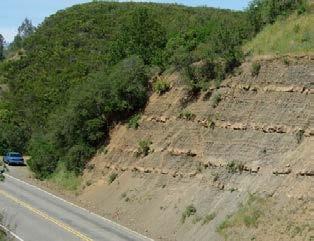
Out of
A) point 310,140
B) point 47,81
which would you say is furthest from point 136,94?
point 47,81

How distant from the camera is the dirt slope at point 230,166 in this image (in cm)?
2272

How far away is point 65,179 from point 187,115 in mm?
12558

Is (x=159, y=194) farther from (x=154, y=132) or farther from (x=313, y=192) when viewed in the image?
(x=313, y=192)

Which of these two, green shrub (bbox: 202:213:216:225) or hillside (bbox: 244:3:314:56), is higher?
hillside (bbox: 244:3:314:56)

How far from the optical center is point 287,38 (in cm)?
2994

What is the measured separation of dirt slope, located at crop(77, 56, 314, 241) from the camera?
2272 cm

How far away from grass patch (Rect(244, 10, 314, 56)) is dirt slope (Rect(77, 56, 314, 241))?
98cm

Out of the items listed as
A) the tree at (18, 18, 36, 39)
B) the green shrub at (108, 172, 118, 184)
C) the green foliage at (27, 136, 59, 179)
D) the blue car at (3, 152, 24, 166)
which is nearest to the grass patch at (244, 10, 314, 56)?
the green shrub at (108, 172, 118, 184)

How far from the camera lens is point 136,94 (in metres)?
39.2

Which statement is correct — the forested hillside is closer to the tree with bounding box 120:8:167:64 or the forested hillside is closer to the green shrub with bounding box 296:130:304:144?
the tree with bounding box 120:8:167:64

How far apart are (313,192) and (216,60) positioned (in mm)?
12360

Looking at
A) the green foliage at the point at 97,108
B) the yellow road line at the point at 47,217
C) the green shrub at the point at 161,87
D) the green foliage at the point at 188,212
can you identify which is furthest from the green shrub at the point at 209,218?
the green foliage at the point at 97,108

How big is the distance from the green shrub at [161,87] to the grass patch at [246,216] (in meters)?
14.6

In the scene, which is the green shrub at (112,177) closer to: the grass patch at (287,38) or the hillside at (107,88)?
the hillside at (107,88)
